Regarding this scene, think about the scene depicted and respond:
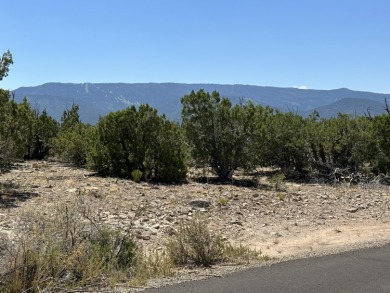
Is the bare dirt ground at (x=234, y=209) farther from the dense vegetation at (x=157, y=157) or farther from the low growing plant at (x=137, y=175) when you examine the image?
the dense vegetation at (x=157, y=157)

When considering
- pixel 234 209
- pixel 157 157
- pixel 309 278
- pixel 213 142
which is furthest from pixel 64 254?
pixel 213 142

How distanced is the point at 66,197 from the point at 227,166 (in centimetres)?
818

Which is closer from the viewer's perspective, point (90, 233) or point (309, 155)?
point (90, 233)

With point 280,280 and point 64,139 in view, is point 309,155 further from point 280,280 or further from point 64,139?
point 280,280

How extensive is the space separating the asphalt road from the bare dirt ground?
111 cm

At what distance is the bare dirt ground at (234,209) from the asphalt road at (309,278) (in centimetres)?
111

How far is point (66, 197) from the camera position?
13258 mm

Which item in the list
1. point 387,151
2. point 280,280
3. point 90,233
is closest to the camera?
point 280,280

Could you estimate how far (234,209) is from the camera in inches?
535

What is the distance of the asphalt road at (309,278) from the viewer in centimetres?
620

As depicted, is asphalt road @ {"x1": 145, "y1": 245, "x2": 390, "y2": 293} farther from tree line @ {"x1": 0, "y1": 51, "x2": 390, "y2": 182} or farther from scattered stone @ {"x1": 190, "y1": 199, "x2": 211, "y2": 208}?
tree line @ {"x1": 0, "y1": 51, "x2": 390, "y2": 182}

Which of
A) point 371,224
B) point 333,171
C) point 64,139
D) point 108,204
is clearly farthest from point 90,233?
point 64,139

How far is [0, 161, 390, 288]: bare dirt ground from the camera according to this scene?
34.8ft

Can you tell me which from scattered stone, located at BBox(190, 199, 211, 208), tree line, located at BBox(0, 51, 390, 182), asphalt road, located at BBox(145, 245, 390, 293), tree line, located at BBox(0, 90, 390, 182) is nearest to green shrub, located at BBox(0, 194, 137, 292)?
asphalt road, located at BBox(145, 245, 390, 293)
